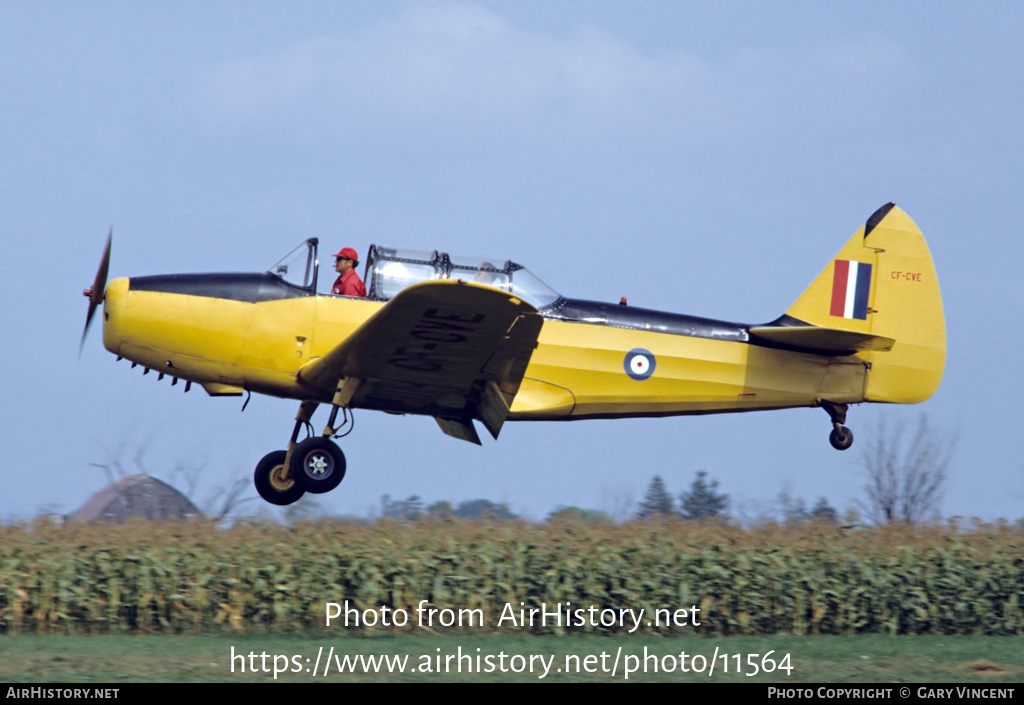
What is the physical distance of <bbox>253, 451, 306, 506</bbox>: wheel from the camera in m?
9.87

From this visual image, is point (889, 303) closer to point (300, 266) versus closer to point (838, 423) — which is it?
point (838, 423)

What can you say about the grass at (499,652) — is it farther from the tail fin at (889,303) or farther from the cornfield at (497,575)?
the tail fin at (889,303)

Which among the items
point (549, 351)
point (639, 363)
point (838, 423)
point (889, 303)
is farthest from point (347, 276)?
point (889, 303)

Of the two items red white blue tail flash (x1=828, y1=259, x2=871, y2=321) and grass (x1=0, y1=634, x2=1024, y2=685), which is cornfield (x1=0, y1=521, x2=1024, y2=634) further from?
red white blue tail flash (x1=828, y1=259, x2=871, y2=321)

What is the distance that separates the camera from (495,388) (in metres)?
9.33

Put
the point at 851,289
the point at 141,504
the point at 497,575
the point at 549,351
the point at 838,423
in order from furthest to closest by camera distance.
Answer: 1. the point at 141,504
2. the point at 851,289
3. the point at 838,423
4. the point at 549,351
5. the point at 497,575

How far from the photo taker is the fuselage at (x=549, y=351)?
9148 mm

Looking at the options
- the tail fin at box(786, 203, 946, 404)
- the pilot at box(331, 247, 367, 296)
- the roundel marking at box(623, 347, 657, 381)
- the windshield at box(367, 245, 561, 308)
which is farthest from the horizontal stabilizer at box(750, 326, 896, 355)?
the pilot at box(331, 247, 367, 296)

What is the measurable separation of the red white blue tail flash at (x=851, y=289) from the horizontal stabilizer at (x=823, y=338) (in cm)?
73

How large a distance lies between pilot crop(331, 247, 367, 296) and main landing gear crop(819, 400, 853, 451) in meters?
4.86

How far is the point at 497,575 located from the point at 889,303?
536 cm

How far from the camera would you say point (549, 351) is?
9.74m
